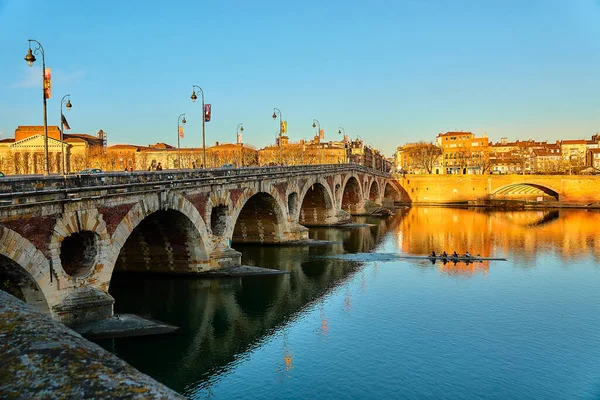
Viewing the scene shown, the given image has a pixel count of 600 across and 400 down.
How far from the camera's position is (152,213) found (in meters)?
34.5

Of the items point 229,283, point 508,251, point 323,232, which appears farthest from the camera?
point 323,232

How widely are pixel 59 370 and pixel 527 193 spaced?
124 m

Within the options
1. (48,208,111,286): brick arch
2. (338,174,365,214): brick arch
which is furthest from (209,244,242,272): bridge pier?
(338,174,365,214): brick arch

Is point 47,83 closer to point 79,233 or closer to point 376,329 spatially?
point 79,233

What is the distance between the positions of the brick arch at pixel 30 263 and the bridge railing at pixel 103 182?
139cm

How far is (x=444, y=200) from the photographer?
386ft

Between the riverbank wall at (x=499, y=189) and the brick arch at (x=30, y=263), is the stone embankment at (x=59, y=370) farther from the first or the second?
the riverbank wall at (x=499, y=189)

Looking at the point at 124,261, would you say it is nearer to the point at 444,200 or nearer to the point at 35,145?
the point at 444,200

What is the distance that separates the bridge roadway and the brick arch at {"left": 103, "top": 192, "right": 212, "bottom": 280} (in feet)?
0.19

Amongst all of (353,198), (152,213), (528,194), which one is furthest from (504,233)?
(528,194)

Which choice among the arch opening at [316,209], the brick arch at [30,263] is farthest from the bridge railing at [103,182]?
the arch opening at [316,209]

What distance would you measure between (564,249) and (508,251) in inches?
228

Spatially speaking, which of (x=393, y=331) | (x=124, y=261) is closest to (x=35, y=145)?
(x=124, y=261)

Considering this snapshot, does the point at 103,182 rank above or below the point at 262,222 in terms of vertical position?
above
